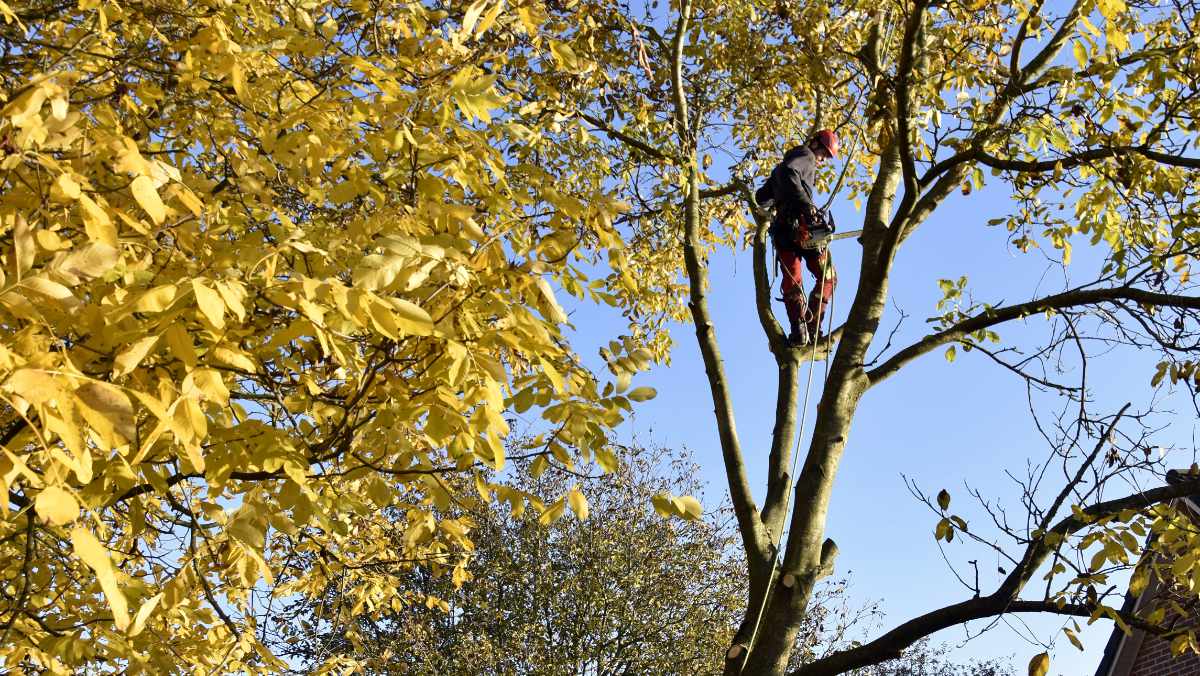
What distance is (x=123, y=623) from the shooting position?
1.73 m

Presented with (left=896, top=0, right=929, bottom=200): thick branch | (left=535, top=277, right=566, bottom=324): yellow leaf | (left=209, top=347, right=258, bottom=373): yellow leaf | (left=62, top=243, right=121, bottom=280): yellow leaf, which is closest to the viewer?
(left=62, top=243, right=121, bottom=280): yellow leaf

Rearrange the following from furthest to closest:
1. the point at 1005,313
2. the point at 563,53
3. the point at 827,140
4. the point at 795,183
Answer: the point at 827,140, the point at 795,183, the point at 1005,313, the point at 563,53

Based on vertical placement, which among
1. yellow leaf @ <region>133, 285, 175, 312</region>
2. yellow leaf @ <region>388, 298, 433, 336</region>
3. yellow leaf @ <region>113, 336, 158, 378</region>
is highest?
yellow leaf @ <region>388, 298, 433, 336</region>

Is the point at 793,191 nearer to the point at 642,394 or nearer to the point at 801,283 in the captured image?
the point at 801,283

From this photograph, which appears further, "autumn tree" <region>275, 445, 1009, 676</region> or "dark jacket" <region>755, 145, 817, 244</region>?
"autumn tree" <region>275, 445, 1009, 676</region>

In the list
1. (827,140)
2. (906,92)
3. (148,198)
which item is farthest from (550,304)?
(827,140)

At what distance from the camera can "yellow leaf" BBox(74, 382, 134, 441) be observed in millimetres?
1731

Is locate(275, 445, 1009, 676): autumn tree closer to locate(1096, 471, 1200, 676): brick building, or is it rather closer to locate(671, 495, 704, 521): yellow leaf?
locate(1096, 471, 1200, 676): brick building

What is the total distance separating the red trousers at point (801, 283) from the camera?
21.8ft

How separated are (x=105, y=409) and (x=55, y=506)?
7.5 inches

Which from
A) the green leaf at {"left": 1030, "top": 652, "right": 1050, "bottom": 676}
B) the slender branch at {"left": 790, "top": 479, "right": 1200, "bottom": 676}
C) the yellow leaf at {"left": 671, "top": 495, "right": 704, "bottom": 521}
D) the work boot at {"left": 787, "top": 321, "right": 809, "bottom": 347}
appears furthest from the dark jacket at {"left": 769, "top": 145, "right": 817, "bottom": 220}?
the yellow leaf at {"left": 671, "top": 495, "right": 704, "bottom": 521}

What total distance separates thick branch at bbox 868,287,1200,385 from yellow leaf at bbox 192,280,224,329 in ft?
15.7

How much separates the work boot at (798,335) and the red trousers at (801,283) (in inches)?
2.0

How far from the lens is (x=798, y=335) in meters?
6.41
